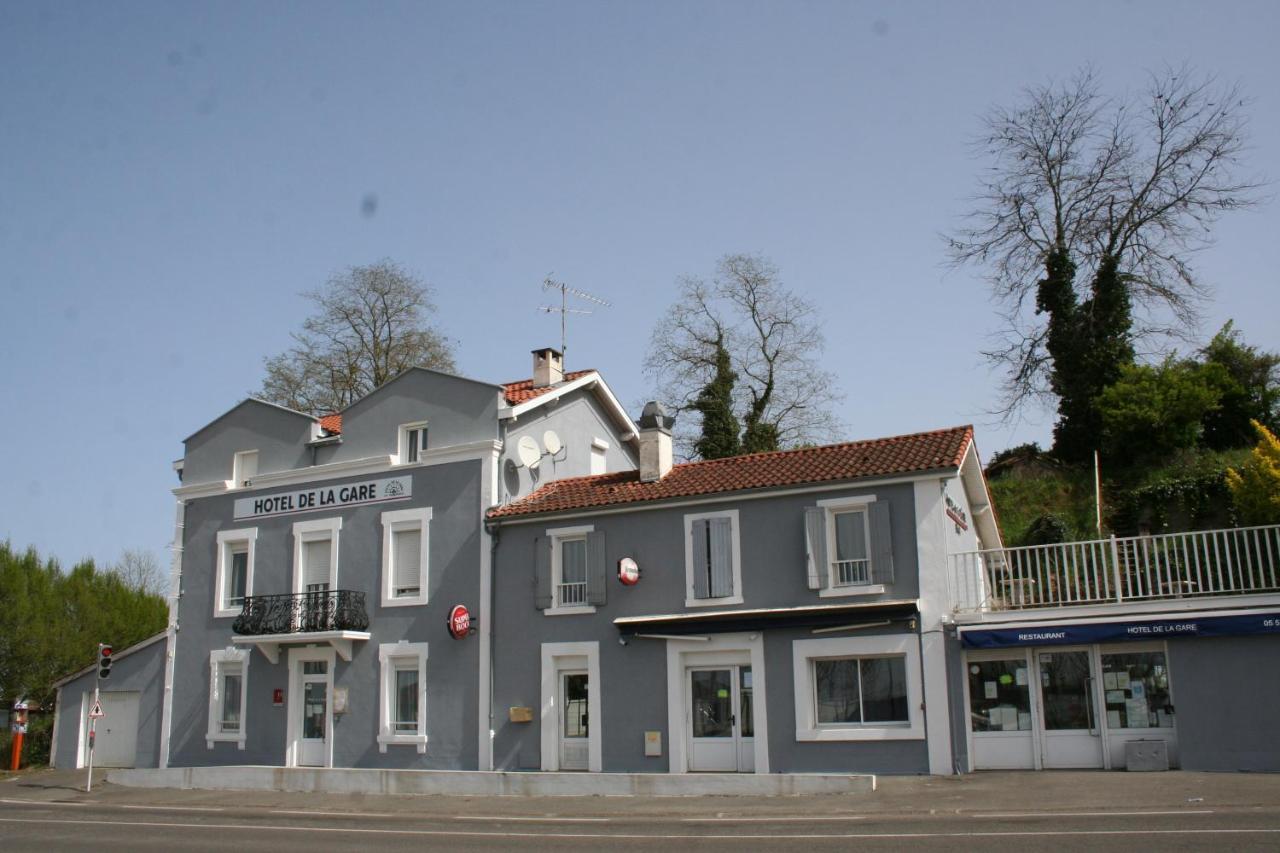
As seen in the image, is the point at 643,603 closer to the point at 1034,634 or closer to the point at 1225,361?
the point at 1034,634

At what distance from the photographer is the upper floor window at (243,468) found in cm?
2849

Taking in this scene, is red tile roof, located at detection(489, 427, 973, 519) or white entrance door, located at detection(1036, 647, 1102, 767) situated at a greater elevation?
red tile roof, located at detection(489, 427, 973, 519)

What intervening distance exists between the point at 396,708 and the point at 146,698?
750cm

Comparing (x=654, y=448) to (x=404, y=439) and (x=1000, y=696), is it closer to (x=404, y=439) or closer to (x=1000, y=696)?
(x=404, y=439)

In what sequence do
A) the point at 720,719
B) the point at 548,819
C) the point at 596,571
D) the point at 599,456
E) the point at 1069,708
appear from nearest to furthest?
the point at 548,819, the point at 1069,708, the point at 720,719, the point at 596,571, the point at 599,456

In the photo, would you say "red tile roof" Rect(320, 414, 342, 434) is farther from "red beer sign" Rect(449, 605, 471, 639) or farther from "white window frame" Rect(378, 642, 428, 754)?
"red beer sign" Rect(449, 605, 471, 639)

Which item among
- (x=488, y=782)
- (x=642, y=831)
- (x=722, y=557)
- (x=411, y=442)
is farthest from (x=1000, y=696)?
(x=411, y=442)

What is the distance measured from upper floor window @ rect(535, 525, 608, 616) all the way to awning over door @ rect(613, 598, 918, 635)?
113 centimetres

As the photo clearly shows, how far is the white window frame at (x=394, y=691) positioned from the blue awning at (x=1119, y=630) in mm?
11295

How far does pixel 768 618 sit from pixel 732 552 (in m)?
1.65

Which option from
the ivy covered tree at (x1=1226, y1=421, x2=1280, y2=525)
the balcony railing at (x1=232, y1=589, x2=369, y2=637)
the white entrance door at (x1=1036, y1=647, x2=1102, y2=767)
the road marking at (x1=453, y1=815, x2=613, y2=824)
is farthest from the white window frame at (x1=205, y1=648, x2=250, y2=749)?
the ivy covered tree at (x1=1226, y1=421, x2=1280, y2=525)

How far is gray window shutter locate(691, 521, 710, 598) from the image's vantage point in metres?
22.2

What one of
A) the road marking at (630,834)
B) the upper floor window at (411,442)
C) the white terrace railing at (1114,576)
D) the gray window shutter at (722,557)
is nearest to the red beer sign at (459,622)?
the upper floor window at (411,442)

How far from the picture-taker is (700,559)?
2234 cm
